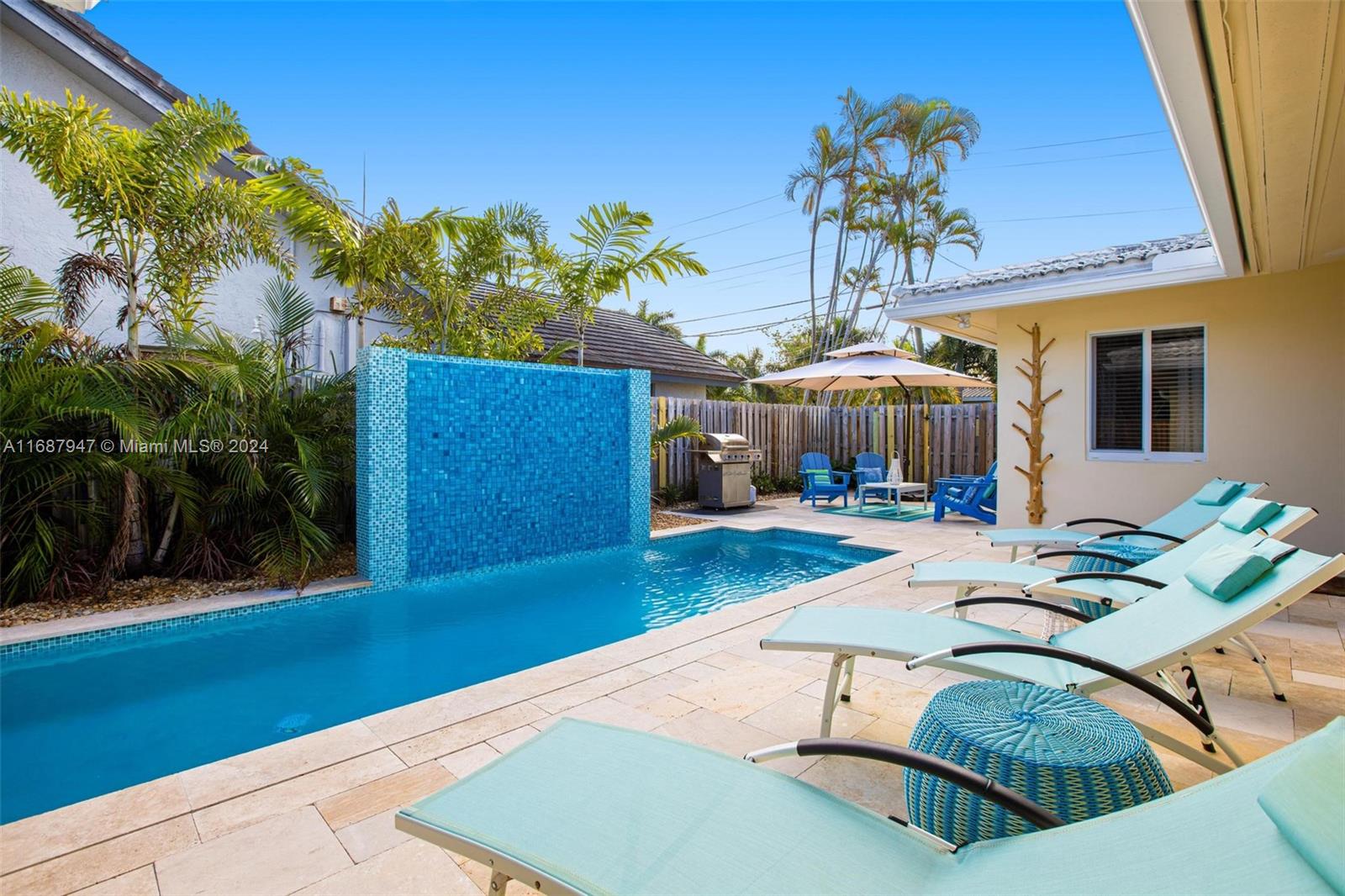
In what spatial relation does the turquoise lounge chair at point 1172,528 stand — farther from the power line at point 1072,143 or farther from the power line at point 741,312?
the power line at point 741,312

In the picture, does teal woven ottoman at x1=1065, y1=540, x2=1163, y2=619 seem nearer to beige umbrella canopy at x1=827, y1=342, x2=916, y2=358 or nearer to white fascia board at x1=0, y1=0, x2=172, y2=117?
beige umbrella canopy at x1=827, y1=342, x2=916, y2=358

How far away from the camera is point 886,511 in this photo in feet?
39.6

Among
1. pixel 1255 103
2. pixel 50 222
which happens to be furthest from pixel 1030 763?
pixel 50 222

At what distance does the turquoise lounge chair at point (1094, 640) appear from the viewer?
250cm

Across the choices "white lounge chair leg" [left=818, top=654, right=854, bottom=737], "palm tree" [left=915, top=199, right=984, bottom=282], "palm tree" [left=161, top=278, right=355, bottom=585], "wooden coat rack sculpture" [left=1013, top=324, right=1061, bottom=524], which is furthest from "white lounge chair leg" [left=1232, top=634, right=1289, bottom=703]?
"palm tree" [left=915, top=199, right=984, bottom=282]

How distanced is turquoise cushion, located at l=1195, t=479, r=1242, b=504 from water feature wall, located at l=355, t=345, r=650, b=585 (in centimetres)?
635

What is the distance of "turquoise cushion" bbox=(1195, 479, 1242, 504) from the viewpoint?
536cm

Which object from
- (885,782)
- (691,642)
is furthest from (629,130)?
(885,782)

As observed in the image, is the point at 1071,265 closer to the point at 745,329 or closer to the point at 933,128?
the point at 933,128

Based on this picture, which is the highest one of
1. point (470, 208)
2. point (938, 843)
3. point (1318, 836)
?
point (470, 208)

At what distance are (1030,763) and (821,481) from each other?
11.8m

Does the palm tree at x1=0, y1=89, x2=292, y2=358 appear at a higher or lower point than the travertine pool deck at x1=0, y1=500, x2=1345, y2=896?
higher

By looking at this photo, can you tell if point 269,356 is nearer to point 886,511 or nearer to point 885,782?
point 885,782

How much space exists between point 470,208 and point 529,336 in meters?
1.97
